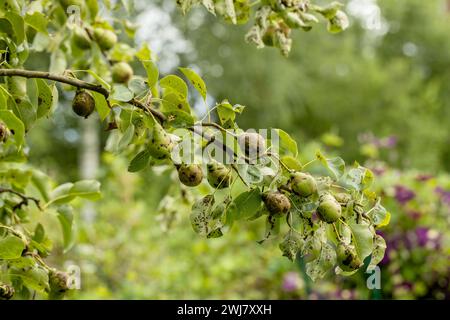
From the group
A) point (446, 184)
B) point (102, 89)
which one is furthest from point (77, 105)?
point (446, 184)

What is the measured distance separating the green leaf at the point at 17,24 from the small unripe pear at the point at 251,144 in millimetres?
337

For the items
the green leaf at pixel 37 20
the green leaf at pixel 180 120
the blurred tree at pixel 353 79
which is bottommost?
A: the green leaf at pixel 180 120

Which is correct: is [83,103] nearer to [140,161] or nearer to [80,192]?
[140,161]

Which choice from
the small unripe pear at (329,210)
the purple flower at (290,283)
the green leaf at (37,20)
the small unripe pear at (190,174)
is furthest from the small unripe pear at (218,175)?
the purple flower at (290,283)

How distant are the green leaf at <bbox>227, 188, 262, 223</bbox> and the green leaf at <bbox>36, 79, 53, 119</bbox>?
30 centimetres

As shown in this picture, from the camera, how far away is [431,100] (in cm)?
1160

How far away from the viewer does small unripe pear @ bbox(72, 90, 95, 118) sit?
31.5 inches

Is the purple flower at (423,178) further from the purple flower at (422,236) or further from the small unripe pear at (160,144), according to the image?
the small unripe pear at (160,144)

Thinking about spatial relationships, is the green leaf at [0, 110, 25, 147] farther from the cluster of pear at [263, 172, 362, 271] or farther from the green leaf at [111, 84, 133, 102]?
the cluster of pear at [263, 172, 362, 271]

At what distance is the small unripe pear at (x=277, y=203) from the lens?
70 cm

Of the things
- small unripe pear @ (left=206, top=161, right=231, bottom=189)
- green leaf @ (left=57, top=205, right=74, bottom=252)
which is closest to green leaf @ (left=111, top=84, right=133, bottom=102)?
small unripe pear @ (left=206, top=161, right=231, bottom=189)

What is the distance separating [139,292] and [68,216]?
1.32 metres

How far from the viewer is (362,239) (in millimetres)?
705

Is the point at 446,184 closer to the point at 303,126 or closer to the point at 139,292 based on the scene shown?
the point at 139,292
